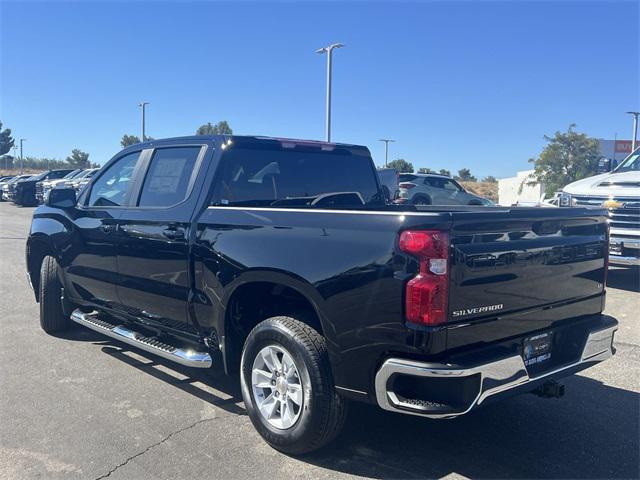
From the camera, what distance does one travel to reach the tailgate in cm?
296

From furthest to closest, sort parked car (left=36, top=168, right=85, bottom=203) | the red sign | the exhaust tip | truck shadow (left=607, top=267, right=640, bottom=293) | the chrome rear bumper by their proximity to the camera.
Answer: the red sign < parked car (left=36, top=168, right=85, bottom=203) < truck shadow (left=607, top=267, right=640, bottom=293) < the exhaust tip < the chrome rear bumper

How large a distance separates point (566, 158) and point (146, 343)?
4111cm

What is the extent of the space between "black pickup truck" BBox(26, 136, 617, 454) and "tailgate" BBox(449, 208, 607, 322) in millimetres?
10

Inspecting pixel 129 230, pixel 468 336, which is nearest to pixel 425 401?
pixel 468 336

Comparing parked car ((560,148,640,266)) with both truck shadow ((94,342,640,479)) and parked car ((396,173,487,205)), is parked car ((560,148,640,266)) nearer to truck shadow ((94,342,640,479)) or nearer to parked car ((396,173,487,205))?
truck shadow ((94,342,640,479))

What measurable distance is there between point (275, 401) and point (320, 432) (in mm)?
424

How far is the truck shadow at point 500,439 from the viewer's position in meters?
3.38

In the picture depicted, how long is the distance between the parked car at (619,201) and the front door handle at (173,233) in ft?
22.3

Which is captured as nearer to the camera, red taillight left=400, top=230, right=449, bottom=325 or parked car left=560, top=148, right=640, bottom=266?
red taillight left=400, top=230, right=449, bottom=325

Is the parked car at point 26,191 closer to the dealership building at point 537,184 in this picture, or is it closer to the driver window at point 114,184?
the driver window at point 114,184

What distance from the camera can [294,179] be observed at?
461 centimetres

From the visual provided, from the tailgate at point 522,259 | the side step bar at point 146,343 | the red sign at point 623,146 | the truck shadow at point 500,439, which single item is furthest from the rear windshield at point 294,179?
the red sign at point 623,146

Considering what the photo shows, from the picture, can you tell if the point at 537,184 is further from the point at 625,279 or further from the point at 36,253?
the point at 36,253

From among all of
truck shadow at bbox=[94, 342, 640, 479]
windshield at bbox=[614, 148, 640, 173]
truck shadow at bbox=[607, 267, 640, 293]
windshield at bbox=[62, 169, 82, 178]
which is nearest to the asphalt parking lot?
truck shadow at bbox=[94, 342, 640, 479]
